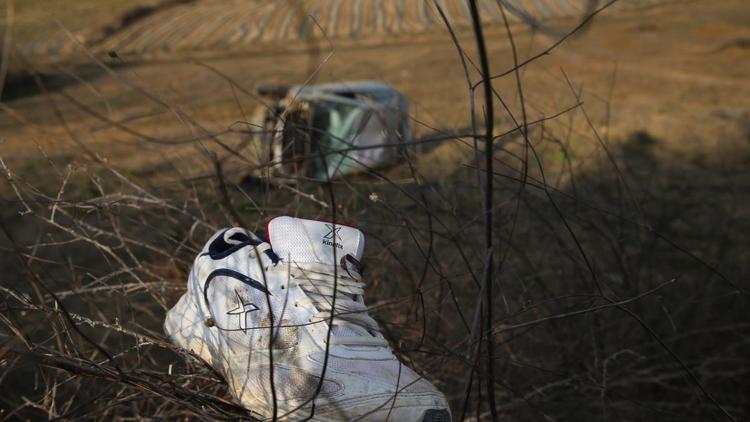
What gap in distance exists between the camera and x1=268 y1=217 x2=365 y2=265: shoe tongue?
1.47 m

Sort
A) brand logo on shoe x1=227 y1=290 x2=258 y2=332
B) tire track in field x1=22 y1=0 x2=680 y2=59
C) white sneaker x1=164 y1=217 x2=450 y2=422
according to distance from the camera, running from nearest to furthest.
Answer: white sneaker x1=164 y1=217 x2=450 y2=422 → brand logo on shoe x1=227 y1=290 x2=258 y2=332 → tire track in field x1=22 y1=0 x2=680 y2=59

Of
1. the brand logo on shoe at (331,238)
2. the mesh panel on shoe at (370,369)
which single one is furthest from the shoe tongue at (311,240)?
the mesh panel on shoe at (370,369)

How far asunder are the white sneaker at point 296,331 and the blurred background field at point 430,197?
3.1 inches

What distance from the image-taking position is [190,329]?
152cm

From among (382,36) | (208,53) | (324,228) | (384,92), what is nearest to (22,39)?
(208,53)

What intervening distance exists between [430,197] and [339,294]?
2725mm

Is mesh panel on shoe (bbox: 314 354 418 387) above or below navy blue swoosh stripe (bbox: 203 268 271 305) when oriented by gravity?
below

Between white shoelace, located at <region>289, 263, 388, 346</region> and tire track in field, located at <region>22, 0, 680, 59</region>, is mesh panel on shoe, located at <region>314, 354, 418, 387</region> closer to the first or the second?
white shoelace, located at <region>289, 263, 388, 346</region>

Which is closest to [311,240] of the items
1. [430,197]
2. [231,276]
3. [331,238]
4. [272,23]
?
[331,238]

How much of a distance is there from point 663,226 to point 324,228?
271 centimetres

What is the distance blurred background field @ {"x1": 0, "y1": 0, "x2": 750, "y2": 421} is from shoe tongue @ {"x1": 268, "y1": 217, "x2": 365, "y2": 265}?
0.38 feet

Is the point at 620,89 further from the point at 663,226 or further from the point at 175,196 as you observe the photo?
the point at 175,196

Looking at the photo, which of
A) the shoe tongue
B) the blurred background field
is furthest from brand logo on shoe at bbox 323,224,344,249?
the blurred background field

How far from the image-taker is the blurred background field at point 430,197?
1.46 metres
